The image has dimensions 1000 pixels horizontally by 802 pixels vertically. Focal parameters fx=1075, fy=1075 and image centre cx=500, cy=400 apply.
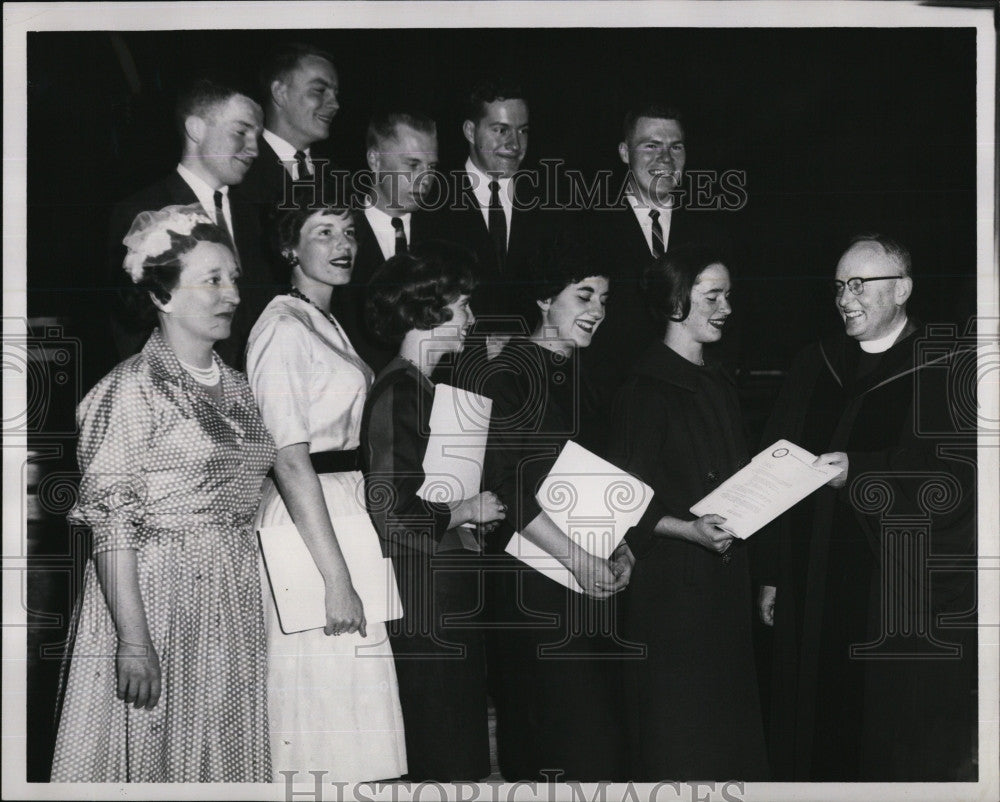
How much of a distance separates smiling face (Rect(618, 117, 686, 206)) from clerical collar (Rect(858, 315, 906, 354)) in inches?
27.4

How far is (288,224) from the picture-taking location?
116 inches

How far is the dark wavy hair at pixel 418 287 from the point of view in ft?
9.70

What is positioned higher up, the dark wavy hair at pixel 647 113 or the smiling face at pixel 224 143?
the dark wavy hair at pixel 647 113

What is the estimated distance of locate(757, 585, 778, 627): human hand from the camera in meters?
3.02

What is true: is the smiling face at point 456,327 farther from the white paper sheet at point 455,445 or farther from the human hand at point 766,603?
the human hand at point 766,603

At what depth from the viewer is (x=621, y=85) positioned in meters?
3.00

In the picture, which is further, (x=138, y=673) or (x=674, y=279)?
(x=674, y=279)

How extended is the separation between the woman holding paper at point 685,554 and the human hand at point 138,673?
128 cm

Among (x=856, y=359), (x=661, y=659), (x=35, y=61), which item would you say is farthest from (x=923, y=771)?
(x=35, y=61)

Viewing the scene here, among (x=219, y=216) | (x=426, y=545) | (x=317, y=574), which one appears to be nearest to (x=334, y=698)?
(x=317, y=574)

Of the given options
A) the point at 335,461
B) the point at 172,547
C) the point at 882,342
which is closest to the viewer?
the point at 172,547

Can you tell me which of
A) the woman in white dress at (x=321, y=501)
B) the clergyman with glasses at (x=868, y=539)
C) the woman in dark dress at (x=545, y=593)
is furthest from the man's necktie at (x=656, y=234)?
the woman in white dress at (x=321, y=501)

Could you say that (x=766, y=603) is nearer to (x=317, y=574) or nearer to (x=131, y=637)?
(x=317, y=574)

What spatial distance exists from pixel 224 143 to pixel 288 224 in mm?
288
